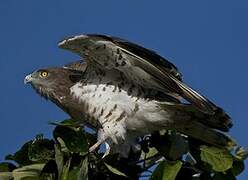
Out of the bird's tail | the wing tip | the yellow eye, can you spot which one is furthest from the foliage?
Result: the yellow eye

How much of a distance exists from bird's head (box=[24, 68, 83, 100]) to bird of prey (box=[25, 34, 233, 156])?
0.61 ft

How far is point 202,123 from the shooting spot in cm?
545

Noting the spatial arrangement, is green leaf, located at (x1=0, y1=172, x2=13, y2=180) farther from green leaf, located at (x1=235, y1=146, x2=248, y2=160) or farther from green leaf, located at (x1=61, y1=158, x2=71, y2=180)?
green leaf, located at (x1=235, y1=146, x2=248, y2=160)

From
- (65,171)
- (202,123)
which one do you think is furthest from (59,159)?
(202,123)

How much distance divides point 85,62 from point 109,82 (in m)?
0.44

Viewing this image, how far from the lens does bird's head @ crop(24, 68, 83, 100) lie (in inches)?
243

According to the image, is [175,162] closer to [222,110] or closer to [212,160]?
[212,160]

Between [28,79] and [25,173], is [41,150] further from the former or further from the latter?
[28,79]

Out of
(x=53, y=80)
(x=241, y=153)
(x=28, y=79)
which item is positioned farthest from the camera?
(x=28, y=79)

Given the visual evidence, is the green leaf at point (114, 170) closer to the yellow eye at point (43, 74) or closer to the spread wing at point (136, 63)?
the spread wing at point (136, 63)

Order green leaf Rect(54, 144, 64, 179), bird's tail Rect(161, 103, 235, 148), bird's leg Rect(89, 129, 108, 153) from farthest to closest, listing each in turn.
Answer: bird's tail Rect(161, 103, 235, 148), bird's leg Rect(89, 129, 108, 153), green leaf Rect(54, 144, 64, 179)

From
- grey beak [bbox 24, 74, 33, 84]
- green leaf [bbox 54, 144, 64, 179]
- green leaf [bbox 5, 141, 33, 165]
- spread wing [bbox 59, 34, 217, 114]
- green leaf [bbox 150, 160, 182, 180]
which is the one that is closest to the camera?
green leaf [bbox 150, 160, 182, 180]

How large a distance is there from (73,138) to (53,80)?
6.51 ft

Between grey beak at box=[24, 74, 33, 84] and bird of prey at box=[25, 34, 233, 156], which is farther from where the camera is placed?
grey beak at box=[24, 74, 33, 84]
